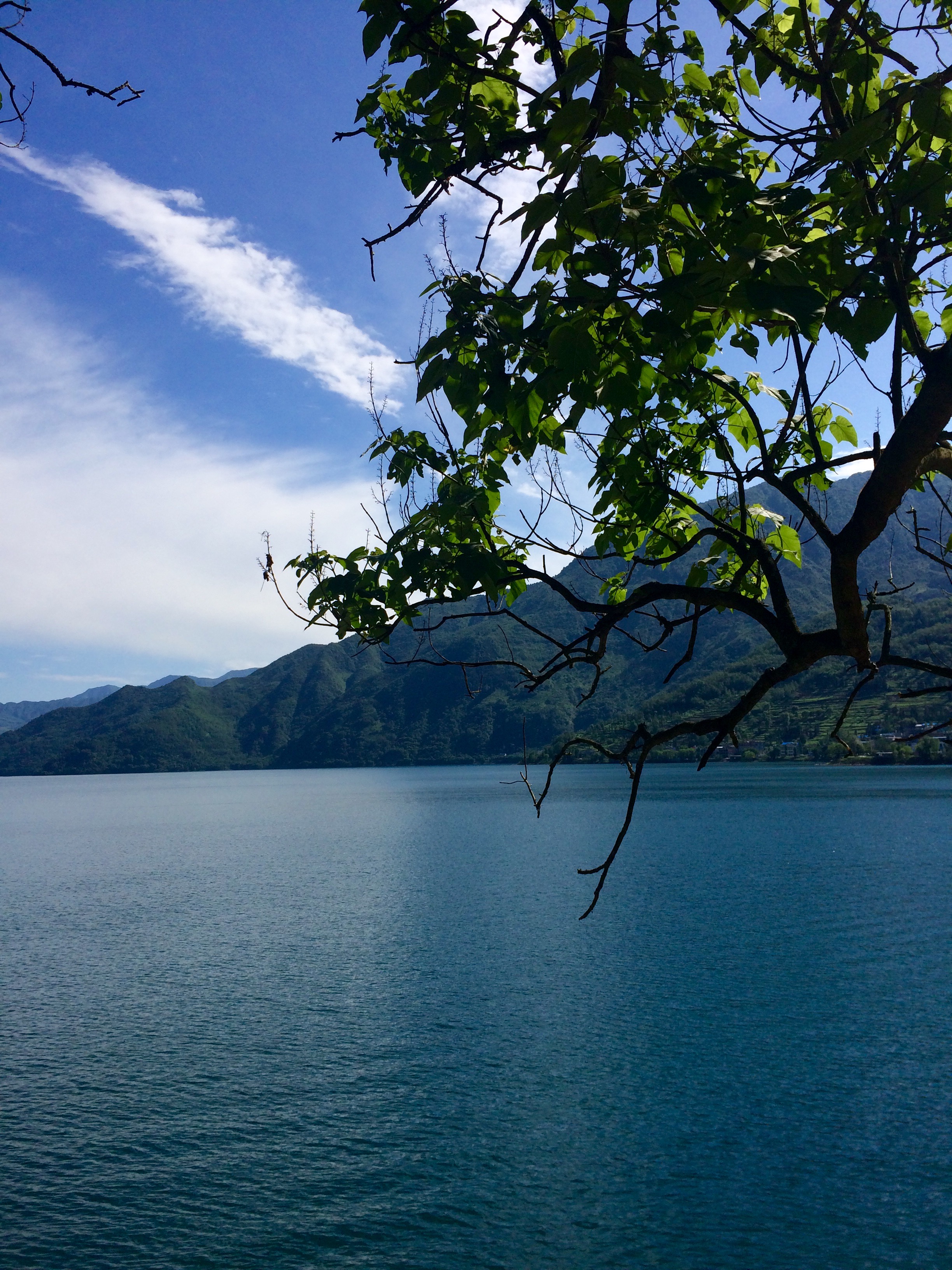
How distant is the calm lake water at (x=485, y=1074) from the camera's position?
13992 mm

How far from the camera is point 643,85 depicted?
1614mm

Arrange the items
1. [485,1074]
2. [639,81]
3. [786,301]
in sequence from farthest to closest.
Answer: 1. [485,1074]
2. [639,81]
3. [786,301]

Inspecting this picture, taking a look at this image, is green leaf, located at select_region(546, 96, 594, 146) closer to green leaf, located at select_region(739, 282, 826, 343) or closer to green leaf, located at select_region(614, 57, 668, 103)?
green leaf, located at select_region(614, 57, 668, 103)

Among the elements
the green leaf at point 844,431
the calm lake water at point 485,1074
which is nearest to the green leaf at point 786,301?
the green leaf at point 844,431

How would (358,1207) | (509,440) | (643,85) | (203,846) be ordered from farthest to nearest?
(203,846)
(358,1207)
(509,440)
(643,85)

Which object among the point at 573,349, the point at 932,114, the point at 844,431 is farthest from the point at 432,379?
the point at 844,431

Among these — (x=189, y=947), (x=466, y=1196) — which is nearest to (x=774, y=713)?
(x=189, y=947)

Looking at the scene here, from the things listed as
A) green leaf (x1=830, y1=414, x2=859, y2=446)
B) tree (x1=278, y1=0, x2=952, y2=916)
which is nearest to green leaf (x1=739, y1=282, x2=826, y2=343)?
tree (x1=278, y1=0, x2=952, y2=916)

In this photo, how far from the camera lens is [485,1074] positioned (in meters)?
19.9

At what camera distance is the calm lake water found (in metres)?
14.0

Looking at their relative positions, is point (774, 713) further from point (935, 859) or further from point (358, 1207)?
point (358, 1207)

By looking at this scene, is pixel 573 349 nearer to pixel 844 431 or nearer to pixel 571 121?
pixel 571 121

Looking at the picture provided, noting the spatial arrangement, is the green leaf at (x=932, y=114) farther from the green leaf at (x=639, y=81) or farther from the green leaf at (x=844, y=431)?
the green leaf at (x=844, y=431)

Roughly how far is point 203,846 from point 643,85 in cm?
7276
